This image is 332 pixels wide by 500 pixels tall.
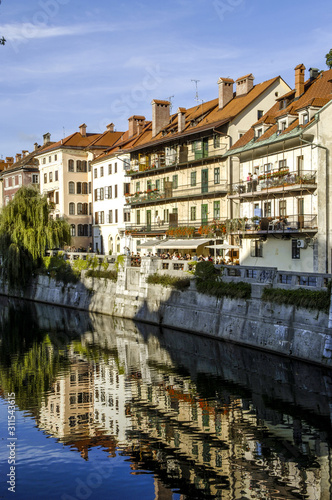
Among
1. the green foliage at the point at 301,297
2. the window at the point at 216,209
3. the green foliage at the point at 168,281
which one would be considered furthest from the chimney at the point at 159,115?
the green foliage at the point at 301,297

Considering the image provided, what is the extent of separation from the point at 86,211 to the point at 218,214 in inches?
1301

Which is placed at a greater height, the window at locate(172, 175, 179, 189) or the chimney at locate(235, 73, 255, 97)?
the chimney at locate(235, 73, 255, 97)

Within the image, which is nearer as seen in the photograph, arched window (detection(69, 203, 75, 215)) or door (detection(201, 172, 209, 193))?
door (detection(201, 172, 209, 193))

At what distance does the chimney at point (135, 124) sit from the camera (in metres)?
75.6

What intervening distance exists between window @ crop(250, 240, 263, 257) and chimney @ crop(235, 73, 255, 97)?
54.2 ft

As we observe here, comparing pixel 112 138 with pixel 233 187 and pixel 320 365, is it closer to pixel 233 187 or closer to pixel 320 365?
pixel 233 187

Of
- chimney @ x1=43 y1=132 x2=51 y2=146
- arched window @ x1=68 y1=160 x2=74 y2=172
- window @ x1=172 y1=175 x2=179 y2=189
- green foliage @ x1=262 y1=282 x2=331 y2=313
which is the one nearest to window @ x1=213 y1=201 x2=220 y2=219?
window @ x1=172 y1=175 x2=179 y2=189

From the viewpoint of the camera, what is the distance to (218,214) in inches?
2098

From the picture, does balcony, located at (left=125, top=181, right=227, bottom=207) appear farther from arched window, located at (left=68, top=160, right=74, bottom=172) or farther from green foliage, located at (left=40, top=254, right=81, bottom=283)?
arched window, located at (left=68, top=160, right=74, bottom=172)

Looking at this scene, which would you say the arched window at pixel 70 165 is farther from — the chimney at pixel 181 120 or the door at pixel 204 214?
the door at pixel 204 214

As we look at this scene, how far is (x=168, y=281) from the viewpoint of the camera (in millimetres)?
41031

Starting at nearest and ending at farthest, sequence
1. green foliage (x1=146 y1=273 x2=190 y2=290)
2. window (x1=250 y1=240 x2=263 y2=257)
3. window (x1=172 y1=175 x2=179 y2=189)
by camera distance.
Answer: green foliage (x1=146 y1=273 x2=190 y2=290) → window (x1=250 y1=240 x2=263 y2=257) → window (x1=172 y1=175 x2=179 y2=189)

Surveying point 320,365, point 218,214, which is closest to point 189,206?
point 218,214

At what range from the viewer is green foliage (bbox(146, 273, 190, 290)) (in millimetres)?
39312
